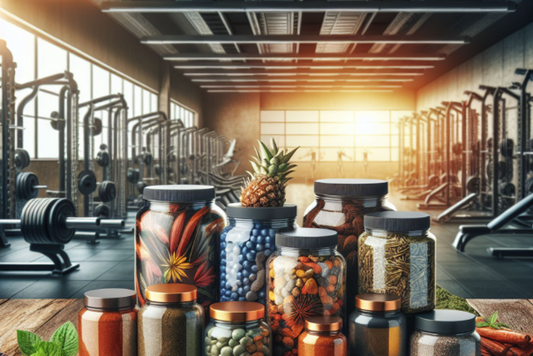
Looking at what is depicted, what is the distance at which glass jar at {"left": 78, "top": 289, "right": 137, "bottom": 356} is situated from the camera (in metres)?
0.64

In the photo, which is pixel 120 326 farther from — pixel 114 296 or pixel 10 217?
pixel 10 217

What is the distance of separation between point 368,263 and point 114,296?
14.2 inches

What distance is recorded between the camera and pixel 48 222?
3.05m

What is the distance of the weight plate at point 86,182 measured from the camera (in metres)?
5.03

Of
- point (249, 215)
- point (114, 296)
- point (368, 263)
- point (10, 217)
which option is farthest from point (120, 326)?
point (10, 217)

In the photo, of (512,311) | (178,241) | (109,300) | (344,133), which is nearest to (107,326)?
(109,300)

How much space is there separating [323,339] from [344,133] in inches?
683

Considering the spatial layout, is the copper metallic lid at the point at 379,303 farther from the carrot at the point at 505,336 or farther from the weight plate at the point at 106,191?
the weight plate at the point at 106,191

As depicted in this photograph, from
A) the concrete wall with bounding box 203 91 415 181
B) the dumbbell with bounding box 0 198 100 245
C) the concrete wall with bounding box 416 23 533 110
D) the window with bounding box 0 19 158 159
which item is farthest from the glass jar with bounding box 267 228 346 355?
the concrete wall with bounding box 203 91 415 181

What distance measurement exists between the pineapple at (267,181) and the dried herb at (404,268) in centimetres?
18

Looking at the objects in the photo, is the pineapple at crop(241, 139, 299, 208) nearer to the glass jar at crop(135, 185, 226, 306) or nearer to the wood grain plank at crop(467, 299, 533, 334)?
the glass jar at crop(135, 185, 226, 306)

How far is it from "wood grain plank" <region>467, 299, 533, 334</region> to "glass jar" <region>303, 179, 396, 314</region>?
33cm

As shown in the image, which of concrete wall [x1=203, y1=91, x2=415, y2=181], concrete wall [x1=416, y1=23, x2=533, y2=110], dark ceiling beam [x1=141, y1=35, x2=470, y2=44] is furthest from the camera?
concrete wall [x1=203, y1=91, x2=415, y2=181]

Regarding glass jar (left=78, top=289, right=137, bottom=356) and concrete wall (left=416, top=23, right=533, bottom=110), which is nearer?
glass jar (left=78, top=289, right=137, bottom=356)
